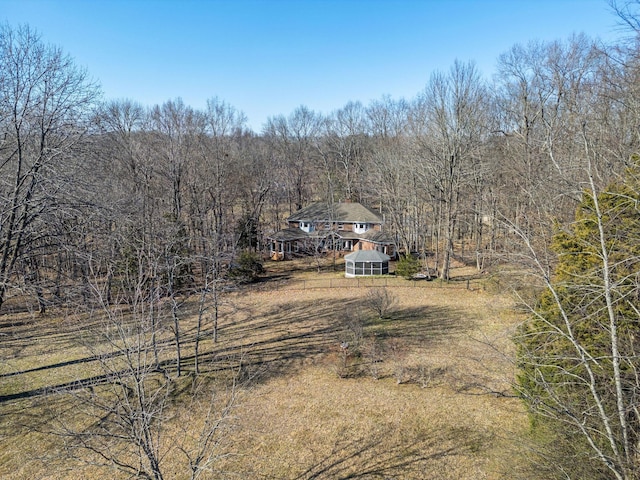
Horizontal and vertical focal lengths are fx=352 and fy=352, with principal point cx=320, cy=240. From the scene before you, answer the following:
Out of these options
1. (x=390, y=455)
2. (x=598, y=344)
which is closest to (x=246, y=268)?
(x=390, y=455)

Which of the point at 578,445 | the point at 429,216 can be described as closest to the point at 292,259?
the point at 429,216

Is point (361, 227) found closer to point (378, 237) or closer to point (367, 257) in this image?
point (378, 237)

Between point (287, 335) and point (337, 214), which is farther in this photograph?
point (337, 214)

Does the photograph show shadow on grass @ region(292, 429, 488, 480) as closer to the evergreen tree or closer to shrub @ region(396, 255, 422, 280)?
the evergreen tree

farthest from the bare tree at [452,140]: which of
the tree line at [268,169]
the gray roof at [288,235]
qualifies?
the gray roof at [288,235]

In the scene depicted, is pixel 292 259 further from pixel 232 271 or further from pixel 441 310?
pixel 441 310
